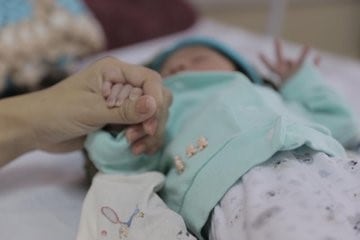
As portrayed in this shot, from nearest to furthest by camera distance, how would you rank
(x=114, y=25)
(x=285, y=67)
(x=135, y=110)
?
(x=135, y=110), (x=285, y=67), (x=114, y=25)

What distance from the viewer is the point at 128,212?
31.3 inches

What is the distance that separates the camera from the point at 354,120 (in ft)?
3.33

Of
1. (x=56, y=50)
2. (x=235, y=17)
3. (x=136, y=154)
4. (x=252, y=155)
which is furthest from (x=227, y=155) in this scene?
(x=235, y=17)

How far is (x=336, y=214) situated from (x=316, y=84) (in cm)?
45

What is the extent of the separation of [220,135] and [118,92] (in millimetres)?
161

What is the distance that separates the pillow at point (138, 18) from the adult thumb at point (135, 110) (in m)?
0.73

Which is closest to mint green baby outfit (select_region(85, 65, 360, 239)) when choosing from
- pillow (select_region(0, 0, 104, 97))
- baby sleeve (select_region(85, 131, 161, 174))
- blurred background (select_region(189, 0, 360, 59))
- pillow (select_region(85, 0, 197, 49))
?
baby sleeve (select_region(85, 131, 161, 174))

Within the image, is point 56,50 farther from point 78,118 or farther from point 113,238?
point 113,238

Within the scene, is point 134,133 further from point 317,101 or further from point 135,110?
point 317,101

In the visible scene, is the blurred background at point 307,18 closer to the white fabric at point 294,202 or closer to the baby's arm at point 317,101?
the baby's arm at point 317,101

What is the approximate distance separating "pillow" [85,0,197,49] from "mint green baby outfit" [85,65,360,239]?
545mm

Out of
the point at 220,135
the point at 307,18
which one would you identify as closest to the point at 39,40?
the point at 220,135

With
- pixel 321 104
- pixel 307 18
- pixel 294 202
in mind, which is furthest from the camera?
pixel 307 18

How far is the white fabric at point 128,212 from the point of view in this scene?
0.75 meters
